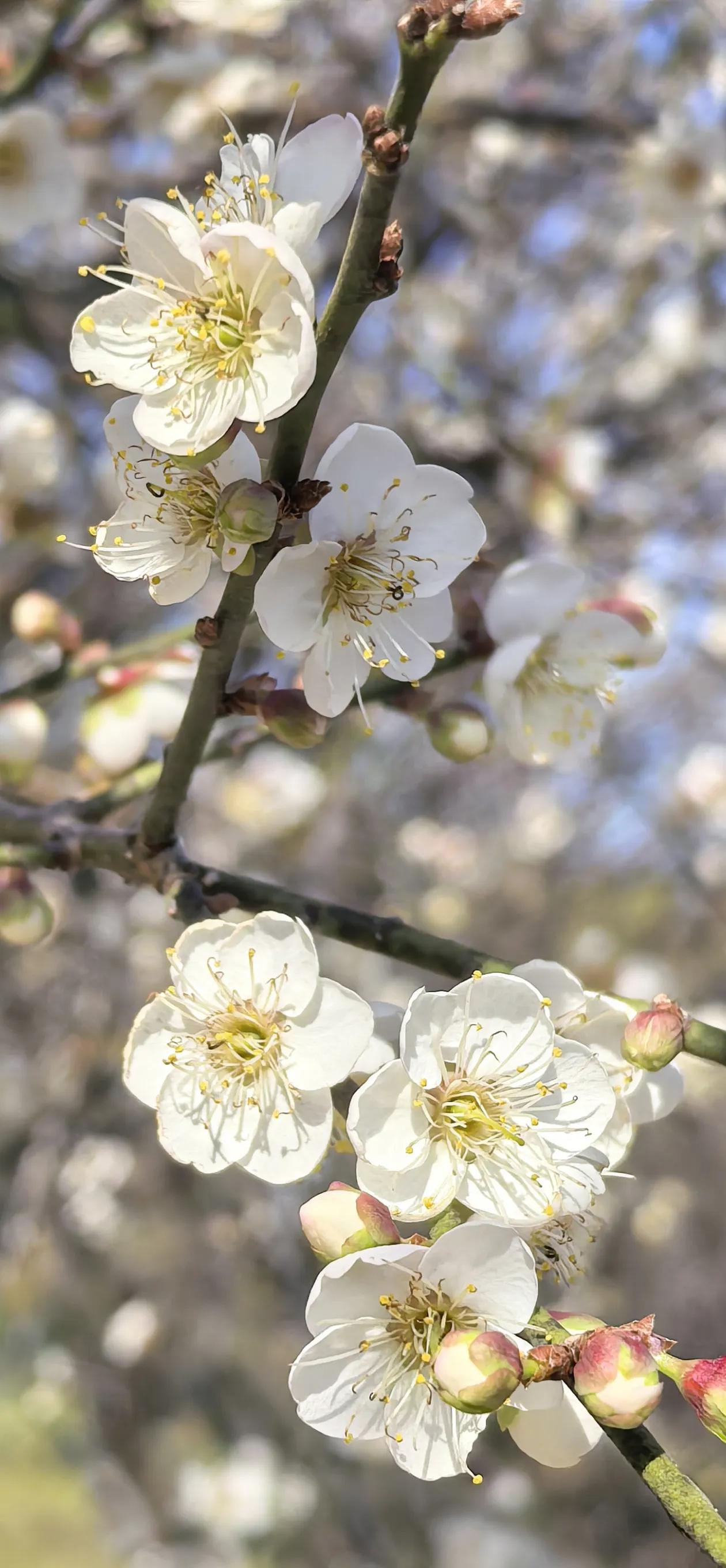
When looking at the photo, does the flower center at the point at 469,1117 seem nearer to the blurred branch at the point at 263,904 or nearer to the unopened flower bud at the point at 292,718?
the blurred branch at the point at 263,904

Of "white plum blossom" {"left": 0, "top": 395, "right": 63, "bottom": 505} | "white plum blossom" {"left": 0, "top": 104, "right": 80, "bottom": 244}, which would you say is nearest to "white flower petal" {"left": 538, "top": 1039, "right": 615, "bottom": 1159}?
"white plum blossom" {"left": 0, "top": 395, "right": 63, "bottom": 505}

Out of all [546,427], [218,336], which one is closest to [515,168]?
[546,427]

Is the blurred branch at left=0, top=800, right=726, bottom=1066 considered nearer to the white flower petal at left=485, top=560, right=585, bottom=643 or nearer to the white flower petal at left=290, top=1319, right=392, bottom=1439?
the white flower petal at left=290, top=1319, right=392, bottom=1439

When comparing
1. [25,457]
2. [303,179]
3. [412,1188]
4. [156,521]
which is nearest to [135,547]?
[156,521]

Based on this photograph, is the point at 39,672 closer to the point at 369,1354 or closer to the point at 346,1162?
the point at 369,1354

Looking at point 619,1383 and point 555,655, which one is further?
point 555,655

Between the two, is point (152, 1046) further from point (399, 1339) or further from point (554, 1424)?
point (554, 1424)
